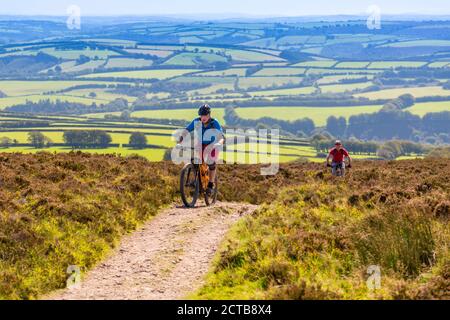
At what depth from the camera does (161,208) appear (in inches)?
718

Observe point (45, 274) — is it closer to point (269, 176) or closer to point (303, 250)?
point (303, 250)

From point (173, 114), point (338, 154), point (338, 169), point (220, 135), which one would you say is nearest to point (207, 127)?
point (220, 135)

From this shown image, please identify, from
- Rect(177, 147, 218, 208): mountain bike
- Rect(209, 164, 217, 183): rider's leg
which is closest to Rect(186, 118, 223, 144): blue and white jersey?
Rect(177, 147, 218, 208): mountain bike

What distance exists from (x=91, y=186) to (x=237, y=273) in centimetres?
897

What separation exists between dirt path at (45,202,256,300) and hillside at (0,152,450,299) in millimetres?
382

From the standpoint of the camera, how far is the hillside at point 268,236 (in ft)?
31.1

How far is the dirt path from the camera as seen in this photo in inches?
390

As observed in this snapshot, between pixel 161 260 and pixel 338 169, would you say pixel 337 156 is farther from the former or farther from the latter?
pixel 161 260

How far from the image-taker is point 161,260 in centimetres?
1187

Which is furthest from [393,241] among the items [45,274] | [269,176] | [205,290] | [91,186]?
[269,176]

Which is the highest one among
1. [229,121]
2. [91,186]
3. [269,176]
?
[91,186]

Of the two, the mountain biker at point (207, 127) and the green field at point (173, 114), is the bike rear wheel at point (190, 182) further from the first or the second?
the green field at point (173, 114)

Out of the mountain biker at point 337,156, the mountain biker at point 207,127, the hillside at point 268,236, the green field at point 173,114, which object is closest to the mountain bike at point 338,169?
the mountain biker at point 337,156
